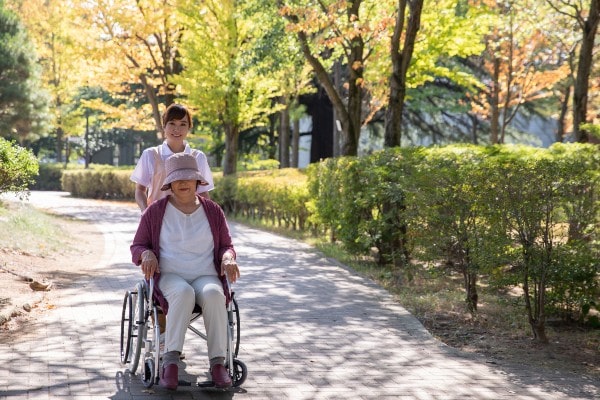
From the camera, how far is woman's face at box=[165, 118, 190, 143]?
6707mm

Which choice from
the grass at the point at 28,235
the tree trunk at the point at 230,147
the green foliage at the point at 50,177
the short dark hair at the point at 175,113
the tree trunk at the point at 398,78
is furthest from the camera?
the green foliage at the point at 50,177

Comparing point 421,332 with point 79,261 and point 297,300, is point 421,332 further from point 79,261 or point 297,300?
point 79,261

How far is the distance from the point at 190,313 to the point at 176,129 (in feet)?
5.47

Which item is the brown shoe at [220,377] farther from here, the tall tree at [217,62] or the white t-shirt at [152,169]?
the tall tree at [217,62]

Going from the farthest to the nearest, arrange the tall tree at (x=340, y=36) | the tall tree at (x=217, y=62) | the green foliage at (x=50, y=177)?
1. the green foliage at (x=50, y=177)
2. the tall tree at (x=217, y=62)
3. the tall tree at (x=340, y=36)

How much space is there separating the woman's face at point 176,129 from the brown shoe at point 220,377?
192 cm

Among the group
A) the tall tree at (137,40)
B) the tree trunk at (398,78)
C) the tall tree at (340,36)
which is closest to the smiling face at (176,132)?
the tree trunk at (398,78)

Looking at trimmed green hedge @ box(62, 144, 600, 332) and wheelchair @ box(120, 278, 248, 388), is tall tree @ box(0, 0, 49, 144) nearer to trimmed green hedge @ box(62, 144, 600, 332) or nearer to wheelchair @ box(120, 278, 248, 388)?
trimmed green hedge @ box(62, 144, 600, 332)

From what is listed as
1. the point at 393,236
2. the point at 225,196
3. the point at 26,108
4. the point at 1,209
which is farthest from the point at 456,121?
the point at 393,236

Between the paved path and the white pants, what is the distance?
340mm

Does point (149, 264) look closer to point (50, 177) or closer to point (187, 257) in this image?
point (187, 257)

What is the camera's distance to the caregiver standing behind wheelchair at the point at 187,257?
552 centimetres

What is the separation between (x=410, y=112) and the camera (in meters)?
35.9

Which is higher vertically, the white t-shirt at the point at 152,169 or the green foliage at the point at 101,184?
the white t-shirt at the point at 152,169
